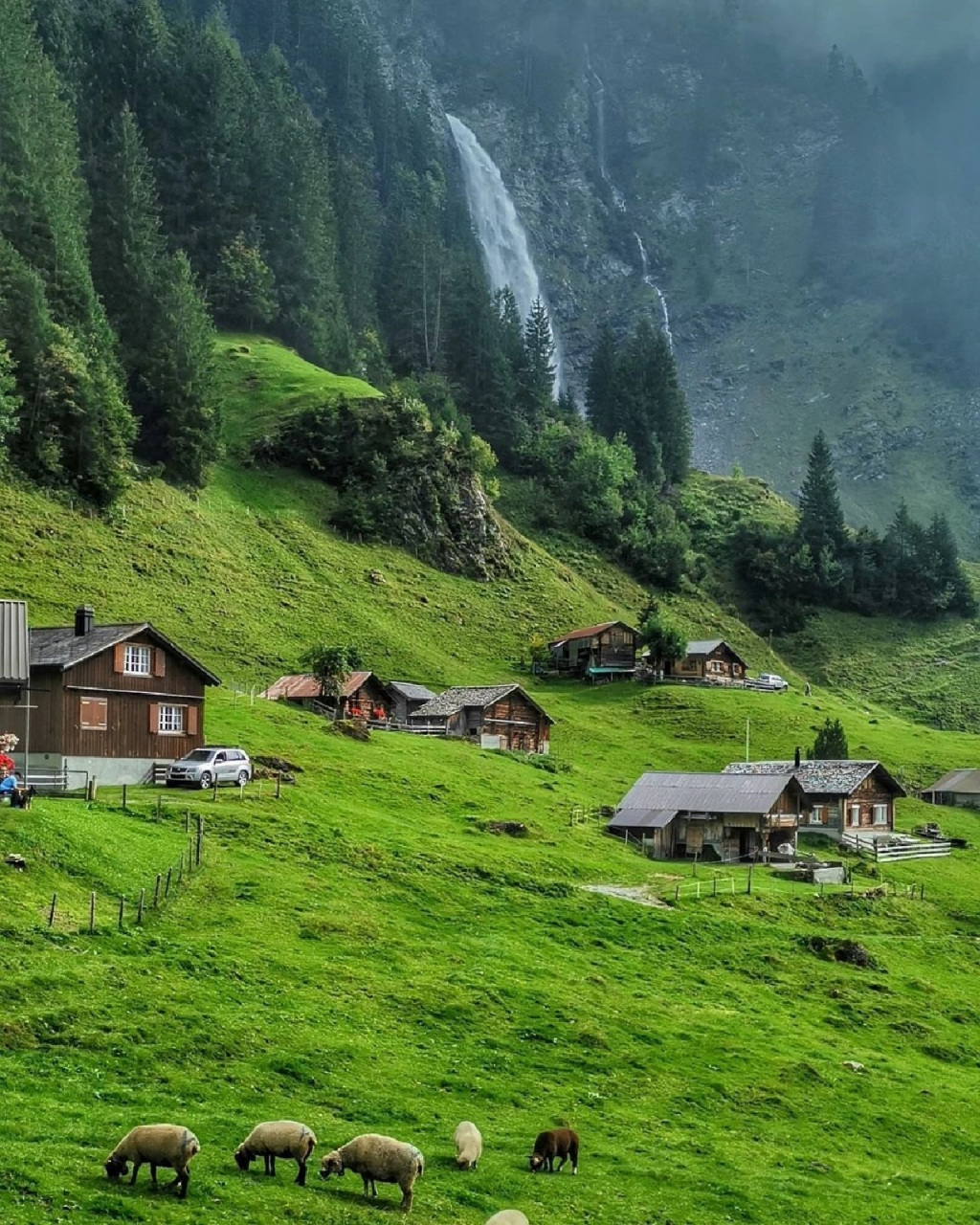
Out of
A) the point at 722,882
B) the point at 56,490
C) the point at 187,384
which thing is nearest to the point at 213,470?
the point at 187,384

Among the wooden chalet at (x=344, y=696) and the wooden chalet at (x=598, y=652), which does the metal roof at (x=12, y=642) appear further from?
the wooden chalet at (x=598, y=652)

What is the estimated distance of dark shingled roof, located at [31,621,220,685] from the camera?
64375 millimetres

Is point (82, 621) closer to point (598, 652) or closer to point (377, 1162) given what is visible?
point (377, 1162)

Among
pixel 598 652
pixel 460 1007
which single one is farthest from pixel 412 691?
pixel 460 1007

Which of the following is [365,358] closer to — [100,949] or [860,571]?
[860,571]

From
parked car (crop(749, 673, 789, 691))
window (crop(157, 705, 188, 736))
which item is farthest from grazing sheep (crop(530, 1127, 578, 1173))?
parked car (crop(749, 673, 789, 691))

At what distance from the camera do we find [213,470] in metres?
140

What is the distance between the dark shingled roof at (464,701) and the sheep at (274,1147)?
248ft

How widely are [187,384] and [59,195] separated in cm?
2495

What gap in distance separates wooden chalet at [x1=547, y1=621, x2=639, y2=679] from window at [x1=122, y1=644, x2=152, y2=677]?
67.3 meters

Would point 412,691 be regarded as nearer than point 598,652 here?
Yes

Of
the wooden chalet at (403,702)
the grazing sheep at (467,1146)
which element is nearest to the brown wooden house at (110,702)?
the wooden chalet at (403,702)

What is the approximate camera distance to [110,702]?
217ft

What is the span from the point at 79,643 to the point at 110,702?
3.12 meters
